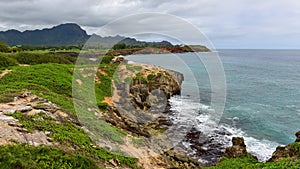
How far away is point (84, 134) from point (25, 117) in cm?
331

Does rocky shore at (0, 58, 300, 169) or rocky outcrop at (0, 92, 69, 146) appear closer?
rocky outcrop at (0, 92, 69, 146)

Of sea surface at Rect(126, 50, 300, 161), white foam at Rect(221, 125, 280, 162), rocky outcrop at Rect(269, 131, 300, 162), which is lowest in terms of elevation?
white foam at Rect(221, 125, 280, 162)

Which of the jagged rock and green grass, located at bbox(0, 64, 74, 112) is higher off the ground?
green grass, located at bbox(0, 64, 74, 112)

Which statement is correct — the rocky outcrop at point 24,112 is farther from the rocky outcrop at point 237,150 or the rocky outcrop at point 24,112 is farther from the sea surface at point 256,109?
the sea surface at point 256,109

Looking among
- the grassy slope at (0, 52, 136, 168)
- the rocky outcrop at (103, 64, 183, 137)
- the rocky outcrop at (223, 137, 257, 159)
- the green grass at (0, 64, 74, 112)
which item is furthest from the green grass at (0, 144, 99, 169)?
the rocky outcrop at (223, 137, 257, 159)

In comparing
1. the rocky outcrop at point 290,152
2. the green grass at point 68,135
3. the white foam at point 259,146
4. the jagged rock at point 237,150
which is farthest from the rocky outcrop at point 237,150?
the green grass at point 68,135

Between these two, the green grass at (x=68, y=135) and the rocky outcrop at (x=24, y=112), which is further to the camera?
the green grass at (x=68, y=135)

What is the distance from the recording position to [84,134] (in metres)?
13.5

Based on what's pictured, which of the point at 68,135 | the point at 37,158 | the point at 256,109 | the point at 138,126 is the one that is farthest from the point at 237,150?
the point at 256,109

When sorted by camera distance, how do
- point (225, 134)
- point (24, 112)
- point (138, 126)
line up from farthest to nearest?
point (225, 134)
point (138, 126)
point (24, 112)

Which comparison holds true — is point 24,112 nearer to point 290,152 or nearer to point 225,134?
point 290,152

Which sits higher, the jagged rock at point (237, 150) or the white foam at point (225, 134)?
the jagged rock at point (237, 150)

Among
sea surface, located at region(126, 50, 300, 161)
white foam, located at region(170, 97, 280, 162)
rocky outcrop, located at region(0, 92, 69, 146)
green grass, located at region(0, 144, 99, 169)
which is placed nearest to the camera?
green grass, located at region(0, 144, 99, 169)

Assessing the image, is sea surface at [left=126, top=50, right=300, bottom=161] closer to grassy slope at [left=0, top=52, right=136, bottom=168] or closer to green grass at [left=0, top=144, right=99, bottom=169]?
grassy slope at [left=0, top=52, right=136, bottom=168]
